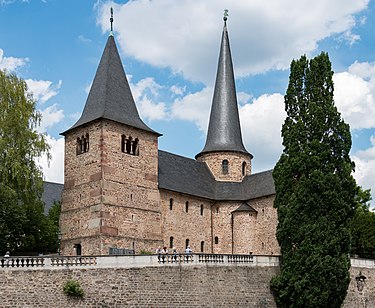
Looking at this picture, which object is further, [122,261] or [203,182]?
[203,182]

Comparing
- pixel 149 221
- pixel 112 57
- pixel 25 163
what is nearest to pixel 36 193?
pixel 25 163

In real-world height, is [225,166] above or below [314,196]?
above

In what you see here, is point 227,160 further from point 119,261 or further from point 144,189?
→ point 119,261

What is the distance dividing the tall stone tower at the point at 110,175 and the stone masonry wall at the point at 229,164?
9.89 metres

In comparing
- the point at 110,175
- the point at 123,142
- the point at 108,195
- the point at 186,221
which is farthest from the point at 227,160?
the point at 108,195

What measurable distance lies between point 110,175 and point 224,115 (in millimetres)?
17305

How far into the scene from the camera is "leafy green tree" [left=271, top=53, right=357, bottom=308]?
3528 cm

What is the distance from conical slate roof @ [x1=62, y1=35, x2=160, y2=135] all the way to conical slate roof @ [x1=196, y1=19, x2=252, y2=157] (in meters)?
11.0

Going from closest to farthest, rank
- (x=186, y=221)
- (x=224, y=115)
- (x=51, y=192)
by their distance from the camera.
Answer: (x=186, y=221) < (x=224, y=115) < (x=51, y=192)

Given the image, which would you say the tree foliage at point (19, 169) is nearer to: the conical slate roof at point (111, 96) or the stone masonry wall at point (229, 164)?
the conical slate roof at point (111, 96)

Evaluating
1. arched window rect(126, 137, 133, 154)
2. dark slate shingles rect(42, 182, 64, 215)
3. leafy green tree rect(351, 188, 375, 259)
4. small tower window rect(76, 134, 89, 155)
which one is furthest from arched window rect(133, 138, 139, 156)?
dark slate shingles rect(42, 182, 64, 215)

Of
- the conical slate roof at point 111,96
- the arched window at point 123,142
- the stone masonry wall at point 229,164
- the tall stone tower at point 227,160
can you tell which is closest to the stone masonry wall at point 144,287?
the arched window at point 123,142

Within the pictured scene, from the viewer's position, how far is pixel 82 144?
46.3 meters

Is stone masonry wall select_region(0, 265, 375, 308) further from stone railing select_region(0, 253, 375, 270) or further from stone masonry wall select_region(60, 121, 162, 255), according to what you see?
stone masonry wall select_region(60, 121, 162, 255)
